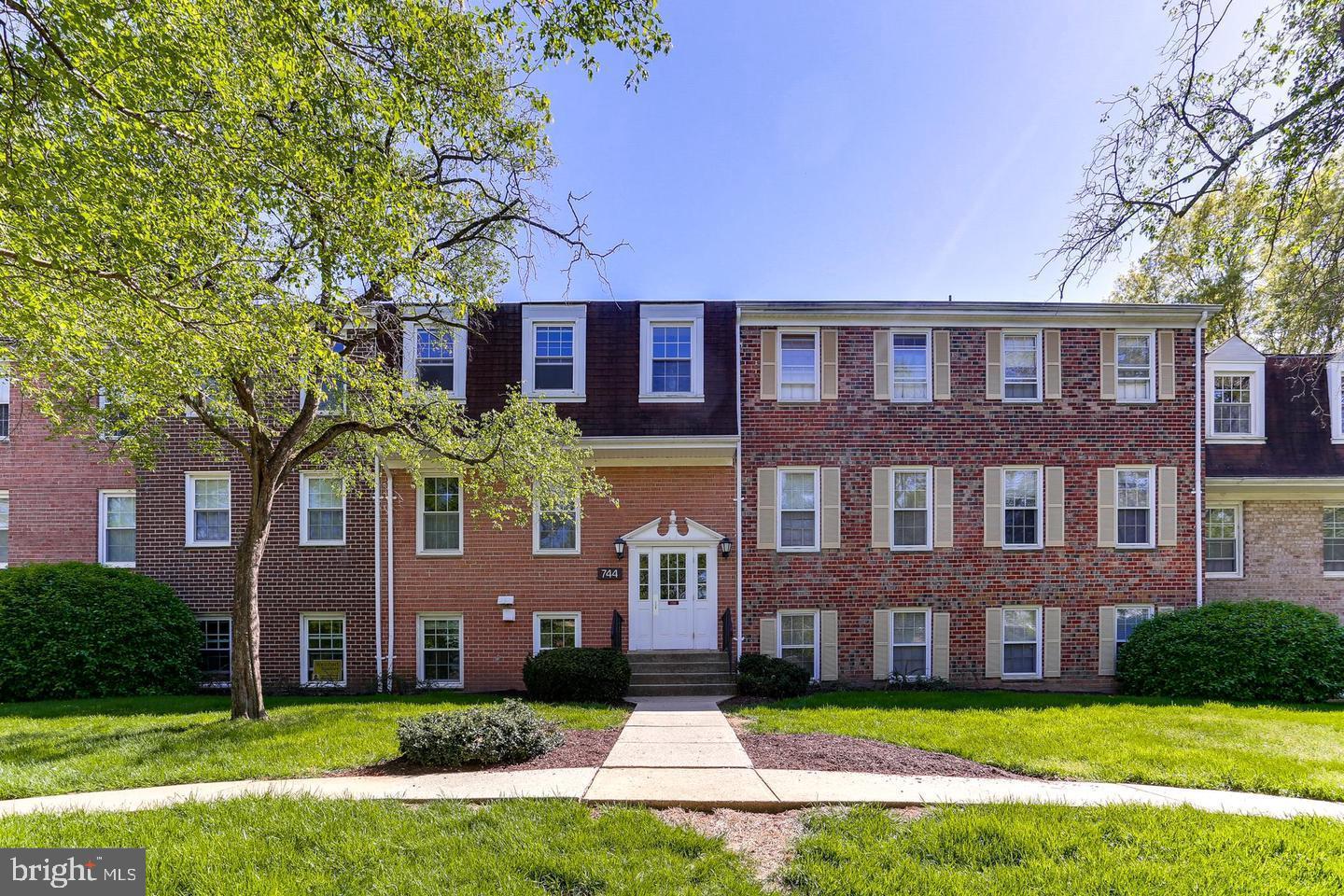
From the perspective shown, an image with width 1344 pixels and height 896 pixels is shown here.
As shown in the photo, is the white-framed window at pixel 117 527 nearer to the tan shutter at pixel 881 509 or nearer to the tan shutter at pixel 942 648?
the tan shutter at pixel 881 509

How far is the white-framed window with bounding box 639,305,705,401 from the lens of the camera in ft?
41.6

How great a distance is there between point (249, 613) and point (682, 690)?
6.84 m

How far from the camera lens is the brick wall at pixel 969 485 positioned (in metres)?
12.4

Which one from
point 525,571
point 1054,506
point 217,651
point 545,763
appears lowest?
point 217,651

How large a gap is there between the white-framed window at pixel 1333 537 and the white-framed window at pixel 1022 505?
6528 mm

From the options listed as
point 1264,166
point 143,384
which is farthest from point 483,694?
point 1264,166

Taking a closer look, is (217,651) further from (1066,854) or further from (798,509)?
(1066,854)

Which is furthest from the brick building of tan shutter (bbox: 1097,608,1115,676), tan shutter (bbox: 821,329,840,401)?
tan shutter (bbox: 821,329,840,401)

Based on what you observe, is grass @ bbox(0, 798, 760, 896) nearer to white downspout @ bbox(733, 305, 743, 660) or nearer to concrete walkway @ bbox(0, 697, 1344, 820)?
concrete walkway @ bbox(0, 697, 1344, 820)

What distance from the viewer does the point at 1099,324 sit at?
1276cm

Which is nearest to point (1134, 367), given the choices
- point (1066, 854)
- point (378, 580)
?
point (1066, 854)

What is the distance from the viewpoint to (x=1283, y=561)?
44.0ft

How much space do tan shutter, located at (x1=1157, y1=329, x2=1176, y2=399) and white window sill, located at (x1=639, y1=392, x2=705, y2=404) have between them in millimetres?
9259

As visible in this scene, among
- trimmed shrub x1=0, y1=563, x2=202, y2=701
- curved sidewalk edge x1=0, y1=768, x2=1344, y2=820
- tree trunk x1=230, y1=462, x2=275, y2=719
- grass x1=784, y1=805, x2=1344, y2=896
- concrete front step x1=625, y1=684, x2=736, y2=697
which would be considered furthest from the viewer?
concrete front step x1=625, y1=684, x2=736, y2=697
